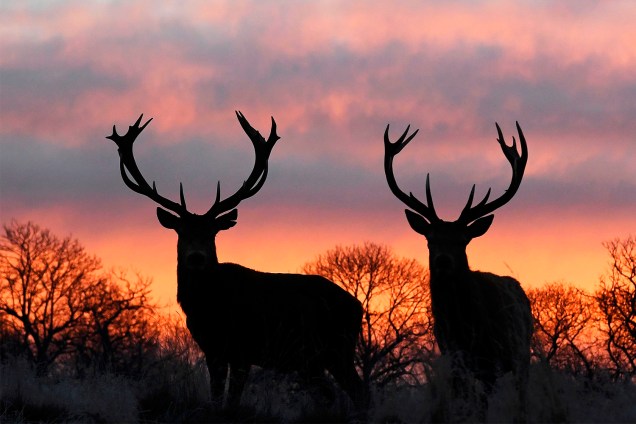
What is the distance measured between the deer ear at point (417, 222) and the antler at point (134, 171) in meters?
2.72

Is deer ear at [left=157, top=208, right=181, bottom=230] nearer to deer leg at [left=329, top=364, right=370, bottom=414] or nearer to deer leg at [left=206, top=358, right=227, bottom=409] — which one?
deer leg at [left=206, top=358, right=227, bottom=409]

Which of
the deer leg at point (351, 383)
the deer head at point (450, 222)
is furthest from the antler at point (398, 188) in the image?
the deer leg at point (351, 383)

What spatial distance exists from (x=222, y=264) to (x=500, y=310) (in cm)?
356

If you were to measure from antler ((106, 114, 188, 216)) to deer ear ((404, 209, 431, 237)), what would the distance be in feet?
8.93

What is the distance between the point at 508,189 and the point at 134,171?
4.76 metres

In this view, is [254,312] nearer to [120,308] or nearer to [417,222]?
[417,222]

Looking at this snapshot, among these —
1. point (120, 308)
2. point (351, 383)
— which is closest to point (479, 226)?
point (351, 383)

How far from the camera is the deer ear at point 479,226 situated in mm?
12956

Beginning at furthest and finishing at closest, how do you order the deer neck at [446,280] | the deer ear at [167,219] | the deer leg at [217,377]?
the deer ear at [167,219] → the deer leg at [217,377] → the deer neck at [446,280]

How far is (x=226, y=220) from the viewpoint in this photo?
14.6 meters

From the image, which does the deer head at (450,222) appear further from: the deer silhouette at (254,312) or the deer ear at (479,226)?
the deer silhouette at (254,312)

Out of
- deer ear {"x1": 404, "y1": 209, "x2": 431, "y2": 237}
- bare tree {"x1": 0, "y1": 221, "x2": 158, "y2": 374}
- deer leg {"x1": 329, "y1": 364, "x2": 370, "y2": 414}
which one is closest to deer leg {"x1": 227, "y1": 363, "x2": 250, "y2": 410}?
deer leg {"x1": 329, "y1": 364, "x2": 370, "y2": 414}

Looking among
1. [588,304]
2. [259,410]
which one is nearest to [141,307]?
[588,304]

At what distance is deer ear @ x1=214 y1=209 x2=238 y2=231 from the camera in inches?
571
